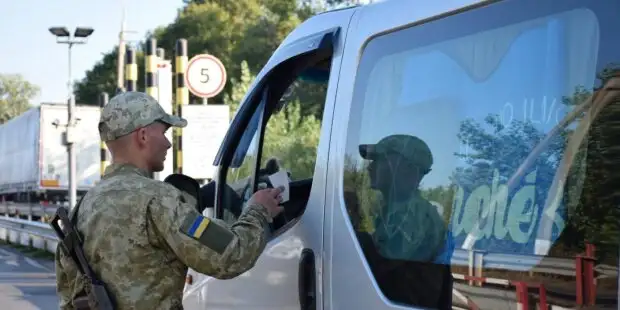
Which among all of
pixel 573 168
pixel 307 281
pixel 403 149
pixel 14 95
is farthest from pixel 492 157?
pixel 14 95

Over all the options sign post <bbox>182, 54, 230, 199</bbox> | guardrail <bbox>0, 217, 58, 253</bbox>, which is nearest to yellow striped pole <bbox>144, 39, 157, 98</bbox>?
sign post <bbox>182, 54, 230, 199</bbox>

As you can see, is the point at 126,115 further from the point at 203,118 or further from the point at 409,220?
the point at 203,118

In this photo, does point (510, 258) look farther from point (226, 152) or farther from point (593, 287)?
point (226, 152)

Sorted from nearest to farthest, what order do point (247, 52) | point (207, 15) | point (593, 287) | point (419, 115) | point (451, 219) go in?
1. point (593, 287)
2. point (451, 219)
3. point (419, 115)
4. point (247, 52)
5. point (207, 15)

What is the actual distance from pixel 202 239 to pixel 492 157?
34.6 inches

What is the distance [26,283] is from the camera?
39.9ft

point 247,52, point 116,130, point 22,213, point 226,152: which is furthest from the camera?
point 247,52

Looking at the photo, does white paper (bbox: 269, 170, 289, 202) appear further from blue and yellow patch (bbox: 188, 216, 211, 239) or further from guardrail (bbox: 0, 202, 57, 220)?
guardrail (bbox: 0, 202, 57, 220)

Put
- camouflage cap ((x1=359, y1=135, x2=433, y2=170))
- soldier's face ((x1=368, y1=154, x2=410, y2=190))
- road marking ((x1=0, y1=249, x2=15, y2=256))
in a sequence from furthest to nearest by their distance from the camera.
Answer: road marking ((x1=0, y1=249, x2=15, y2=256)) < soldier's face ((x1=368, y1=154, x2=410, y2=190)) < camouflage cap ((x1=359, y1=135, x2=433, y2=170))

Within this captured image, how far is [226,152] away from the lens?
3.75m

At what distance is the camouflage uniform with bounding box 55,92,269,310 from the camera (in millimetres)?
2541

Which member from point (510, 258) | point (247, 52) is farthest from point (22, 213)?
point (510, 258)

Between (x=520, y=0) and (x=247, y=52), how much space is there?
1592 inches

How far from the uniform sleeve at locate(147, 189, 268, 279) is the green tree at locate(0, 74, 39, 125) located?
10493 cm
